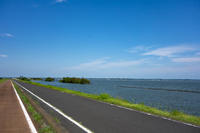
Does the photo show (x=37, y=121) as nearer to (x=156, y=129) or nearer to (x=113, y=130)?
(x=113, y=130)

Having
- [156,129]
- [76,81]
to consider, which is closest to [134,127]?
[156,129]

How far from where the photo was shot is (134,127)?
6305mm

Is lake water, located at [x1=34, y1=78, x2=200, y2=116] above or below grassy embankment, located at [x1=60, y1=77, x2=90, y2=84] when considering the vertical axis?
below

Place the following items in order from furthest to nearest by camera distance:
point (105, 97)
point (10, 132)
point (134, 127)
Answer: point (105, 97)
point (134, 127)
point (10, 132)

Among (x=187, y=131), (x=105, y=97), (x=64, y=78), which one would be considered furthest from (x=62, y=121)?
(x=64, y=78)

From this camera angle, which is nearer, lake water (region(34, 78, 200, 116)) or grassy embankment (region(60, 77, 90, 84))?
lake water (region(34, 78, 200, 116))

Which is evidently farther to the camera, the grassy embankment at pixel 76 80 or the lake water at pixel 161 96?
the grassy embankment at pixel 76 80

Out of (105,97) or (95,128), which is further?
(105,97)

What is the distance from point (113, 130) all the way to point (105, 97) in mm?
10514

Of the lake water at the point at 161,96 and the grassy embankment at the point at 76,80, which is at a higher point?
the grassy embankment at the point at 76,80

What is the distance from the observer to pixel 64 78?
10119 cm

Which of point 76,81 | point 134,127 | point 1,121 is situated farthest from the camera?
point 76,81

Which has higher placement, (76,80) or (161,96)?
(76,80)

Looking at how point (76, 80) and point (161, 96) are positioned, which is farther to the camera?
point (76, 80)
